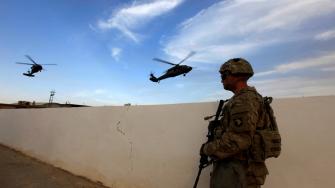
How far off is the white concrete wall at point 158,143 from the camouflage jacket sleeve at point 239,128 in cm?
112

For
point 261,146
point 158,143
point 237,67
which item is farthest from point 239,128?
point 158,143

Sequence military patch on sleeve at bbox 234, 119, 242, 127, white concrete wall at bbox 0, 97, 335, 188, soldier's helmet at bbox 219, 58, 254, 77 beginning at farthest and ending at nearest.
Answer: white concrete wall at bbox 0, 97, 335, 188
soldier's helmet at bbox 219, 58, 254, 77
military patch on sleeve at bbox 234, 119, 242, 127

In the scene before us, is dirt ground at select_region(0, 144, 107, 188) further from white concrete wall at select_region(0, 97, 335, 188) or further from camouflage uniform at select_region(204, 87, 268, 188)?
camouflage uniform at select_region(204, 87, 268, 188)

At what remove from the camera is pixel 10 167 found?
26.7 ft

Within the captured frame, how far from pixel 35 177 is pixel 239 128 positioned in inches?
218

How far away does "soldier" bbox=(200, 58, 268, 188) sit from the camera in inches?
103

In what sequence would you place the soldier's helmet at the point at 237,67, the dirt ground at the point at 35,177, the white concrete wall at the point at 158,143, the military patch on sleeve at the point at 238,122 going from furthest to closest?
the dirt ground at the point at 35,177 < the white concrete wall at the point at 158,143 < the soldier's helmet at the point at 237,67 < the military patch on sleeve at the point at 238,122

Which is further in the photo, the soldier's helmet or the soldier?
the soldier's helmet

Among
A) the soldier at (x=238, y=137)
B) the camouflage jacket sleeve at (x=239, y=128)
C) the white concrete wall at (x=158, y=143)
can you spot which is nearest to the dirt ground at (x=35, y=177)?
the white concrete wall at (x=158, y=143)

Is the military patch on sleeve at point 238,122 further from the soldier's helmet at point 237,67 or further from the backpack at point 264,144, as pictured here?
the soldier's helmet at point 237,67

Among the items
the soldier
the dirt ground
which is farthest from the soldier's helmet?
the dirt ground

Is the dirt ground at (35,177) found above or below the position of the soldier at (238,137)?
below

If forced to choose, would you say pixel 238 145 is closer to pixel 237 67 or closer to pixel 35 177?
pixel 237 67

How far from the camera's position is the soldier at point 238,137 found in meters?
2.61
